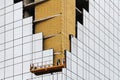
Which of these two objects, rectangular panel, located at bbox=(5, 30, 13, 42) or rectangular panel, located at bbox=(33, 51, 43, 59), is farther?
rectangular panel, located at bbox=(5, 30, 13, 42)

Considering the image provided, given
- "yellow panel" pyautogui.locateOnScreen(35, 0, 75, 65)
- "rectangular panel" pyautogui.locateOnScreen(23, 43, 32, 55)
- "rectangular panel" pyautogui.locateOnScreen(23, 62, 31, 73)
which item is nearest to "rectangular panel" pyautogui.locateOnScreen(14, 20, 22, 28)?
"yellow panel" pyautogui.locateOnScreen(35, 0, 75, 65)

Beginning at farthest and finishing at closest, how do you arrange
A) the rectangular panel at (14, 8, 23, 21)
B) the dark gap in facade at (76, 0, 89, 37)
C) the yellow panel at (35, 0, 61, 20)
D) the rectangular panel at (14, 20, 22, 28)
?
the dark gap in facade at (76, 0, 89, 37)
the rectangular panel at (14, 8, 23, 21)
the rectangular panel at (14, 20, 22, 28)
the yellow panel at (35, 0, 61, 20)

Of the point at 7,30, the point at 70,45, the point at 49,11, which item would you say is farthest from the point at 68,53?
the point at 7,30

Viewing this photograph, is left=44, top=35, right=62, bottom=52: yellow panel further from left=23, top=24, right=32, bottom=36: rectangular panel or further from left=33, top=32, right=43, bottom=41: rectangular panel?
left=23, top=24, right=32, bottom=36: rectangular panel

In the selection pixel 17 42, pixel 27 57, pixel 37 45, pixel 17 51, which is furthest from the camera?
pixel 17 42

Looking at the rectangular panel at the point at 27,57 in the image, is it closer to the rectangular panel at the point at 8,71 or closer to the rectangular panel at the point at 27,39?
the rectangular panel at the point at 27,39

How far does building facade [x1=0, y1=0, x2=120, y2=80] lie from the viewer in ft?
230

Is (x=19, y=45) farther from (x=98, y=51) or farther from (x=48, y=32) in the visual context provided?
(x=98, y=51)

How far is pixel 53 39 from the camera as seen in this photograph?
231 ft

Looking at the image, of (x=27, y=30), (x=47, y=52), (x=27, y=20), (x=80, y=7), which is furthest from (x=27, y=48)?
(x=80, y=7)

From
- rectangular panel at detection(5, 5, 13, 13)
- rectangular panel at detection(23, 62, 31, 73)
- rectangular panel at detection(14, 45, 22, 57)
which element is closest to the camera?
rectangular panel at detection(23, 62, 31, 73)

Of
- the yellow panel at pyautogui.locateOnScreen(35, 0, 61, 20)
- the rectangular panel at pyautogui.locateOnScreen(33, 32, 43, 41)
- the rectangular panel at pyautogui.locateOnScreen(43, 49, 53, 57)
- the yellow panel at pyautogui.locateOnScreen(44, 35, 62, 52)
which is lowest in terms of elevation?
the rectangular panel at pyautogui.locateOnScreen(43, 49, 53, 57)

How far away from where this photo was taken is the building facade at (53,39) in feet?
230

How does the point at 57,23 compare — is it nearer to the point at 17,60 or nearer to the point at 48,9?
the point at 48,9
